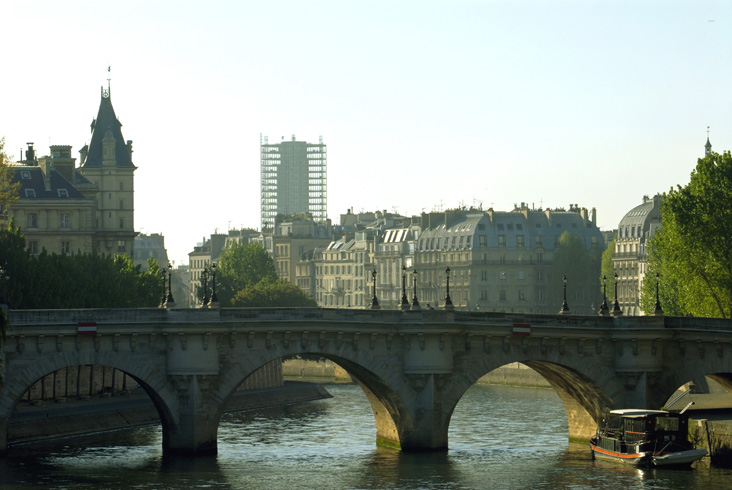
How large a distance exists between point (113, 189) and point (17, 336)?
8447cm

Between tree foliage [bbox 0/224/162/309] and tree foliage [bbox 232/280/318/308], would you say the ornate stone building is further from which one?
tree foliage [bbox 0/224/162/309]

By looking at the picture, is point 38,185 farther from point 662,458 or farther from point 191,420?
point 662,458

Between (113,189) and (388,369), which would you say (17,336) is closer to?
(388,369)

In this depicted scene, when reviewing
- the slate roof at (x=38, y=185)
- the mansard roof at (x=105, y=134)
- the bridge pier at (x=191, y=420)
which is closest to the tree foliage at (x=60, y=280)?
the bridge pier at (x=191, y=420)

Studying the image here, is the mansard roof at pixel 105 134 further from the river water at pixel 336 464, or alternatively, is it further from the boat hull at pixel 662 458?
the boat hull at pixel 662 458

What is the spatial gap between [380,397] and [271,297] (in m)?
82.1

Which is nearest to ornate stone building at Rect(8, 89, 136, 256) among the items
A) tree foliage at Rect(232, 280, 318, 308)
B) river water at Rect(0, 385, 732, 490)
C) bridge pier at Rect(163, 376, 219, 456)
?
tree foliage at Rect(232, 280, 318, 308)

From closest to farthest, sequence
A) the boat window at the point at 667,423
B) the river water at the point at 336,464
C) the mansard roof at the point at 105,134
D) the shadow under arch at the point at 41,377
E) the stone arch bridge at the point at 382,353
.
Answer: the river water at the point at 336,464, the shadow under arch at the point at 41,377, the stone arch bridge at the point at 382,353, the boat window at the point at 667,423, the mansard roof at the point at 105,134

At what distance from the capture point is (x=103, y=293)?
→ 373ft

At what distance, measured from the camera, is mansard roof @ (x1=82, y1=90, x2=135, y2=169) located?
165 m

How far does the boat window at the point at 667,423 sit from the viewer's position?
8294cm

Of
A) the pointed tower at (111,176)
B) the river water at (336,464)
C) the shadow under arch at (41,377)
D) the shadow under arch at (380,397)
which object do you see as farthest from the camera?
the pointed tower at (111,176)

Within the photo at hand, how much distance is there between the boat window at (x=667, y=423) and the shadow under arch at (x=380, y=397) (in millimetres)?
12402

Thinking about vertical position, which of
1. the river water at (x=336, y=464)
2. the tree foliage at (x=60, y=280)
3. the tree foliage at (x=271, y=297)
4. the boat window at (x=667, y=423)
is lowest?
the river water at (x=336, y=464)
